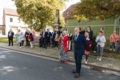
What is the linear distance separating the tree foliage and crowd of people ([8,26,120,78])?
1.07m

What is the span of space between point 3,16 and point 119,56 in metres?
57.5

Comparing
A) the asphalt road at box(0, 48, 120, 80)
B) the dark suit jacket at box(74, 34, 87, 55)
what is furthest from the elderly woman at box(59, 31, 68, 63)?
the dark suit jacket at box(74, 34, 87, 55)

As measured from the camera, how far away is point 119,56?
16172mm

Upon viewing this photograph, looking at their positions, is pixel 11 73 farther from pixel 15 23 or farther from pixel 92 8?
pixel 15 23

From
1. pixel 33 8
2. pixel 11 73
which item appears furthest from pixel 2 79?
pixel 33 8

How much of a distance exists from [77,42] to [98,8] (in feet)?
21.6

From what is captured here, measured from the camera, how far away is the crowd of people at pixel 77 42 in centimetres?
1080

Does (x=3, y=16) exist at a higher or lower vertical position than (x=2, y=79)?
higher

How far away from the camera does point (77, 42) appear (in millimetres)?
10781

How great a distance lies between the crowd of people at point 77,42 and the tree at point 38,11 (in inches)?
98.6

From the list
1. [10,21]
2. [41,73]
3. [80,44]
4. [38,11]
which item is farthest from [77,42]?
[10,21]

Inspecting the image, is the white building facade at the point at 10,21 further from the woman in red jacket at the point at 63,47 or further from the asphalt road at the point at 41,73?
the asphalt road at the point at 41,73

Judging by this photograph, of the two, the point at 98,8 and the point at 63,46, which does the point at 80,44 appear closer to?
the point at 63,46

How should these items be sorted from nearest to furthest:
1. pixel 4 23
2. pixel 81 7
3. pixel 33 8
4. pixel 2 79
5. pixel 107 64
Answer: pixel 2 79 < pixel 107 64 < pixel 81 7 < pixel 33 8 < pixel 4 23
